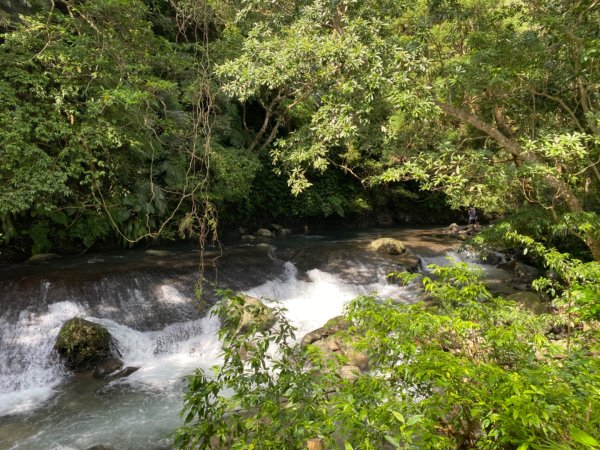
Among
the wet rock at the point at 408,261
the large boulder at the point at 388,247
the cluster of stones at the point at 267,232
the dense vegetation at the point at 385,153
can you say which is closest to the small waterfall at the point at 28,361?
the dense vegetation at the point at 385,153

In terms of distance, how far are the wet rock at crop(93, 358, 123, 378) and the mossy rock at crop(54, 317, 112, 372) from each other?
0.15 m

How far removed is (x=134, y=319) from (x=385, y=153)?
7128 millimetres

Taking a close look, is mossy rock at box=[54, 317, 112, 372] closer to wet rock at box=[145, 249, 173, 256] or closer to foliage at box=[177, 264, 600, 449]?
wet rock at box=[145, 249, 173, 256]

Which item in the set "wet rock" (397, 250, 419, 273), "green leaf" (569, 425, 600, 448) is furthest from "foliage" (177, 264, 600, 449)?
"wet rock" (397, 250, 419, 273)

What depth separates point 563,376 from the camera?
7.27 feet

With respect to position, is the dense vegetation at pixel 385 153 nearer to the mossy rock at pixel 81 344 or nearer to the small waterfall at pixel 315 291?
the mossy rock at pixel 81 344

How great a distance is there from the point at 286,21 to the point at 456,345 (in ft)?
23.6

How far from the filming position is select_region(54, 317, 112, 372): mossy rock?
6.84m

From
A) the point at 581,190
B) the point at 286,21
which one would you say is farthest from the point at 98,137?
the point at 581,190

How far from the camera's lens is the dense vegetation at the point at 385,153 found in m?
2.18

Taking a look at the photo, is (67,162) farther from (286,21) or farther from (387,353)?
(387,353)

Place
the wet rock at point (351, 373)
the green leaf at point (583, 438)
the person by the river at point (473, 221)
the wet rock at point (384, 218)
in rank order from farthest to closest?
1. the wet rock at point (384, 218)
2. the person by the river at point (473, 221)
3. the wet rock at point (351, 373)
4. the green leaf at point (583, 438)

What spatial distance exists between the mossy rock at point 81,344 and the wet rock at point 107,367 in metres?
0.15

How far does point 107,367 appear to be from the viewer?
684cm
